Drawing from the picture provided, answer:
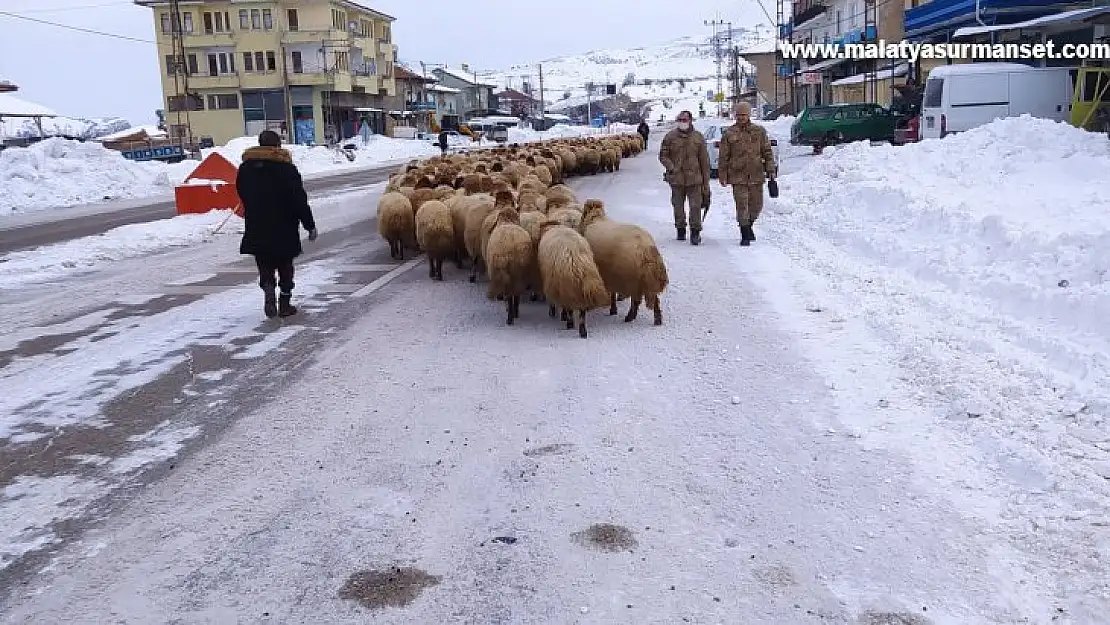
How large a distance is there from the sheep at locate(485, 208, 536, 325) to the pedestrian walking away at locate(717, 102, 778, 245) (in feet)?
15.0

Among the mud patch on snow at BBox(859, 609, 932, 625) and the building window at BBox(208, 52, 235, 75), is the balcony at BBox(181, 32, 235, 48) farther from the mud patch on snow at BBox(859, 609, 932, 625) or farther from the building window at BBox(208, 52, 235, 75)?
the mud patch on snow at BBox(859, 609, 932, 625)

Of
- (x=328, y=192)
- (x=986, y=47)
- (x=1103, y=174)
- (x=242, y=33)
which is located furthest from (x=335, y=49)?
(x=1103, y=174)

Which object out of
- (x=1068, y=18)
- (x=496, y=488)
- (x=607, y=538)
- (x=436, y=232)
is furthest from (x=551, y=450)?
(x=1068, y=18)

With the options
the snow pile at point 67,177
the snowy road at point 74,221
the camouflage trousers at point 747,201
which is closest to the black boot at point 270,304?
the camouflage trousers at point 747,201

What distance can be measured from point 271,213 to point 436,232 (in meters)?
2.28

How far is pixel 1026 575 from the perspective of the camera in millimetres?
3516

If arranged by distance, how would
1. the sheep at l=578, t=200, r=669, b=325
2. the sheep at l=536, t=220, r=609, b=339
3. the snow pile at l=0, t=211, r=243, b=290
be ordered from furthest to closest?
the snow pile at l=0, t=211, r=243, b=290, the sheep at l=578, t=200, r=669, b=325, the sheep at l=536, t=220, r=609, b=339

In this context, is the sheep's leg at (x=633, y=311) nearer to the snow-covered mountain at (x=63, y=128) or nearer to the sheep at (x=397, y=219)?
the sheep at (x=397, y=219)

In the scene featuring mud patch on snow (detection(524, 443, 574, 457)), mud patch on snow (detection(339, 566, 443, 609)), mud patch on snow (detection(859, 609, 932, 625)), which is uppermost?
mud patch on snow (detection(524, 443, 574, 457))

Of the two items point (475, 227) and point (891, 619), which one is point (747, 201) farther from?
point (891, 619)

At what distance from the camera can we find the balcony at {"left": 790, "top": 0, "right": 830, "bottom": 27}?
209ft

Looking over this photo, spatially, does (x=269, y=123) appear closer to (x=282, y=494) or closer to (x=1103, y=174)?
(x=1103, y=174)

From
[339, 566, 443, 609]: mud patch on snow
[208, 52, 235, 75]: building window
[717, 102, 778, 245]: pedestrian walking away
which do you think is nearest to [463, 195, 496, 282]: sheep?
[717, 102, 778, 245]: pedestrian walking away

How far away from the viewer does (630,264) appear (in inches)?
301
